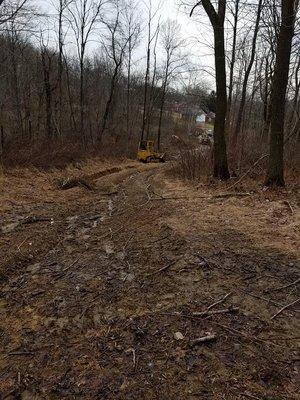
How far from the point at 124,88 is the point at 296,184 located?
4315 cm

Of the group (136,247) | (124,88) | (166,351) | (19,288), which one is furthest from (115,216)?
(124,88)

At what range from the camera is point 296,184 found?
10.2 m

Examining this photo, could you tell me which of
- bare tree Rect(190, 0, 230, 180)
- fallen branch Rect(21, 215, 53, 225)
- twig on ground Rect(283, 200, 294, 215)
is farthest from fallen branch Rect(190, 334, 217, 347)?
bare tree Rect(190, 0, 230, 180)

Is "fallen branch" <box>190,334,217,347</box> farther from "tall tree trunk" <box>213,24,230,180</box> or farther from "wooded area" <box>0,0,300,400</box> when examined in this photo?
"tall tree trunk" <box>213,24,230,180</box>

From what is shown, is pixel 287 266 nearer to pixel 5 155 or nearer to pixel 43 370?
pixel 43 370

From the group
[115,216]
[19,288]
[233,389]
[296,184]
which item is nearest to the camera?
[233,389]

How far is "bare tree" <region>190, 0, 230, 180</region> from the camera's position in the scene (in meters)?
11.6

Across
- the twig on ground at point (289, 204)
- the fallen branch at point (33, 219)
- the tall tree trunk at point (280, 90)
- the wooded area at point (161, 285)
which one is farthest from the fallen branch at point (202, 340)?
the tall tree trunk at point (280, 90)

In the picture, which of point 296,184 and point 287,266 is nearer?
point 287,266

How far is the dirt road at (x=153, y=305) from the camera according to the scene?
132 inches

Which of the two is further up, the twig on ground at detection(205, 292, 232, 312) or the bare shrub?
the bare shrub

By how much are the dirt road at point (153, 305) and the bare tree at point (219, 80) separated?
12.0ft

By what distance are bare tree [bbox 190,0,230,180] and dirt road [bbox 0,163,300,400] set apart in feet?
12.0

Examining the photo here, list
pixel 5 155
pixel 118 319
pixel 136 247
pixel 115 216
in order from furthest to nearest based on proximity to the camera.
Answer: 1. pixel 5 155
2. pixel 115 216
3. pixel 136 247
4. pixel 118 319
